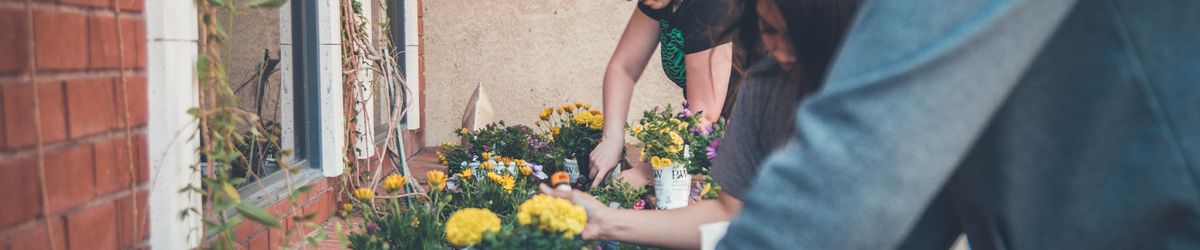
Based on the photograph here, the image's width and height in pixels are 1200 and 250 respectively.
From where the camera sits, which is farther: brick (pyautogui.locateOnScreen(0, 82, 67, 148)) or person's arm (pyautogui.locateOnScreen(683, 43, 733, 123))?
person's arm (pyautogui.locateOnScreen(683, 43, 733, 123))

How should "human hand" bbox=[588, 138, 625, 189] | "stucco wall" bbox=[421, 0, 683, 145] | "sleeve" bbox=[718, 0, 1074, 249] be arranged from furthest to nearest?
"stucco wall" bbox=[421, 0, 683, 145] → "human hand" bbox=[588, 138, 625, 189] → "sleeve" bbox=[718, 0, 1074, 249]

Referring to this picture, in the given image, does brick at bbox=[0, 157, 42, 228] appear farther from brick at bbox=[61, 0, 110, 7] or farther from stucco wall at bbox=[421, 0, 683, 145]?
stucco wall at bbox=[421, 0, 683, 145]

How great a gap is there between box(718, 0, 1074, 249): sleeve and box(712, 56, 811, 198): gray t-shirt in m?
0.80

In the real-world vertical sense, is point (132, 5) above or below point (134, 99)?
above

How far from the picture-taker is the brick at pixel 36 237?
147 centimetres

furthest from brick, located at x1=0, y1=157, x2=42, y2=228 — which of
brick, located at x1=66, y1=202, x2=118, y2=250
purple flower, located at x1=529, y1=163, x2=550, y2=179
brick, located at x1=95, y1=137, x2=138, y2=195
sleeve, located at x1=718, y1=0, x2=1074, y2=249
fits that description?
purple flower, located at x1=529, y1=163, x2=550, y2=179

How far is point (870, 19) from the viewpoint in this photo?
0.72 m

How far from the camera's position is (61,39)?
1609mm

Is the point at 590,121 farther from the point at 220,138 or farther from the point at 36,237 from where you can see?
the point at 36,237

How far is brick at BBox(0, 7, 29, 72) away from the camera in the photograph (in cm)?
143

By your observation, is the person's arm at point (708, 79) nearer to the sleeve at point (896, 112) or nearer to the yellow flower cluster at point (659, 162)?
the yellow flower cluster at point (659, 162)

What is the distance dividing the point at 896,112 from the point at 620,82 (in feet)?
7.11

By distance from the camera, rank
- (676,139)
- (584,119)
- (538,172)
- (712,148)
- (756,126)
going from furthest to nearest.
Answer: (584,119), (538,172), (676,139), (712,148), (756,126)

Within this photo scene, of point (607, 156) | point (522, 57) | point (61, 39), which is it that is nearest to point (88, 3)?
point (61, 39)
